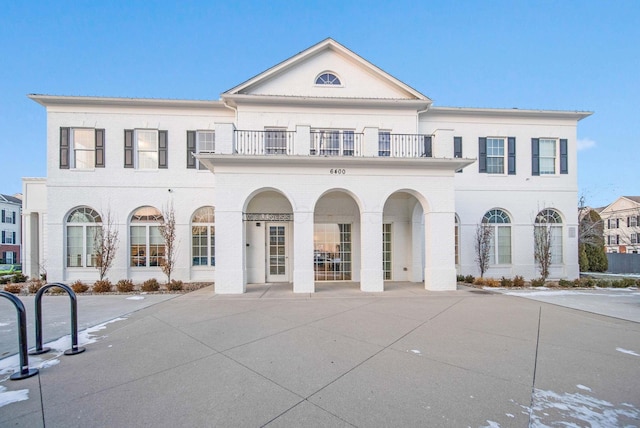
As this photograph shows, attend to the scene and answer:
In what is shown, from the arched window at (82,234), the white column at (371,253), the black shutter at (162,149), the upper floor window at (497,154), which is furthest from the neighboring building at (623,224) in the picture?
the arched window at (82,234)

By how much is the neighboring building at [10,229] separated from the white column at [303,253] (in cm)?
4182

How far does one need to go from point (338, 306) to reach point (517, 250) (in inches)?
408

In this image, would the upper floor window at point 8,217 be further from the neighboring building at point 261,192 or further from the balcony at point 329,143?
the balcony at point 329,143

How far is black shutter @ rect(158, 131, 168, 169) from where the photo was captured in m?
12.5

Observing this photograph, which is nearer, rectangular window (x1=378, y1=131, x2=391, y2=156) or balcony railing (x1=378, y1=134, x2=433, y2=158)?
balcony railing (x1=378, y1=134, x2=433, y2=158)

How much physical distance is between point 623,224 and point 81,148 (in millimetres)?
61000

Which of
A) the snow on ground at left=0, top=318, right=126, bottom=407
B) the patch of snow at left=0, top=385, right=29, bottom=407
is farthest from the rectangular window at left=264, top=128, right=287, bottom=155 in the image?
the patch of snow at left=0, top=385, right=29, bottom=407

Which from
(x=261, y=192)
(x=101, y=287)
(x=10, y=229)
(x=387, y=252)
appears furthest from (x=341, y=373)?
(x=10, y=229)

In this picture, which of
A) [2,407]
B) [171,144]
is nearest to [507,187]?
[171,144]

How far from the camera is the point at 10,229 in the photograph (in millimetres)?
35250

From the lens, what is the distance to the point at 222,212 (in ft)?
31.2

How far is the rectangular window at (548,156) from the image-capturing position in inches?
542

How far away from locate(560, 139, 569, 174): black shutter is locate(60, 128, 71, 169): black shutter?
2217cm

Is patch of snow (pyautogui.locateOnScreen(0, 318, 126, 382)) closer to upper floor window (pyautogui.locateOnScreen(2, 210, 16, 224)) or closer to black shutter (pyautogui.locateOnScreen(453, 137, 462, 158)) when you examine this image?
black shutter (pyautogui.locateOnScreen(453, 137, 462, 158))
